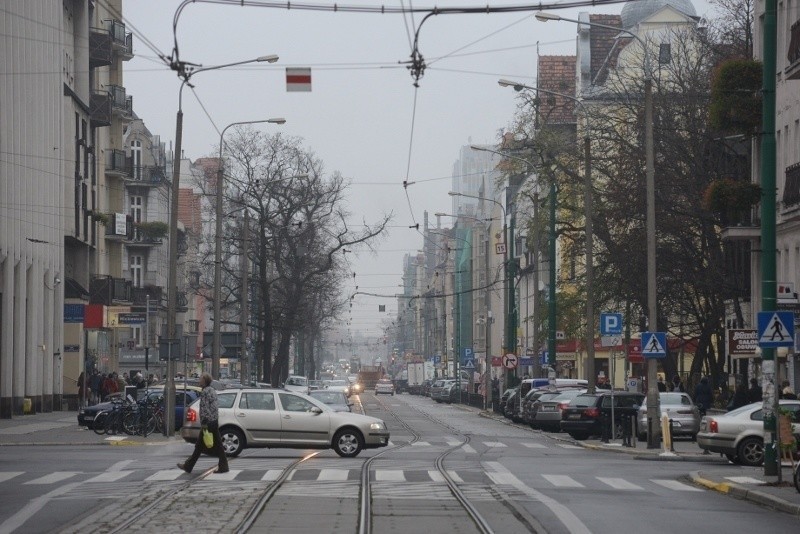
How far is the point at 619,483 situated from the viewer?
83.1 feet

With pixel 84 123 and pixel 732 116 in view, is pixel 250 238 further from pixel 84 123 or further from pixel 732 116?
pixel 732 116

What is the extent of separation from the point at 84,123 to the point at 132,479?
48.5 meters

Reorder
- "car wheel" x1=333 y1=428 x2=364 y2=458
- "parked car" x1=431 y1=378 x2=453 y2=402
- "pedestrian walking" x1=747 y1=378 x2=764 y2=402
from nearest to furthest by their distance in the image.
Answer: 1. "car wheel" x1=333 y1=428 x2=364 y2=458
2. "pedestrian walking" x1=747 y1=378 x2=764 y2=402
3. "parked car" x1=431 y1=378 x2=453 y2=402

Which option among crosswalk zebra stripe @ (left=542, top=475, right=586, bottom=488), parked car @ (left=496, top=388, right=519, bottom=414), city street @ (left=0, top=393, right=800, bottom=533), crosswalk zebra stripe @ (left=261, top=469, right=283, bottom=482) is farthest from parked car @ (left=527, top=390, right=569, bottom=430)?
crosswalk zebra stripe @ (left=261, top=469, right=283, bottom=482)

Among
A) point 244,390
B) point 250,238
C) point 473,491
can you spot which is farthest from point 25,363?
point 473,491

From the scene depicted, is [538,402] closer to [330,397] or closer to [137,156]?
[330,397]

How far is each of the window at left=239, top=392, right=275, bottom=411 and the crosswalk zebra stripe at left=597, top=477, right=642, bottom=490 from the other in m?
7.95

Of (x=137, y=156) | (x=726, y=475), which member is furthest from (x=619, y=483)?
(x=137, y=156)

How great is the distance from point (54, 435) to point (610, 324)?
51.0ft

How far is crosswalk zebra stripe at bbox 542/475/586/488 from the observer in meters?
24.5

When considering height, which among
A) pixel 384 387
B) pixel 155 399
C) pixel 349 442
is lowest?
pixel 384 387

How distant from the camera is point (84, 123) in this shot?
71062mm

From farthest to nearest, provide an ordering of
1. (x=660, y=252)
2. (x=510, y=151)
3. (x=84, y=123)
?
(x=84, y=123) < (x=510, y=151) < (x=660, y=252)

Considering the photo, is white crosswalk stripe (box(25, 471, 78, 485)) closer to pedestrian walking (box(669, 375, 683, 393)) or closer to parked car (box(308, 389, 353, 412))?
parked car (box(308, 389, 353, 412))
